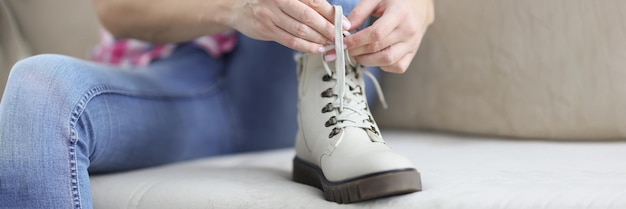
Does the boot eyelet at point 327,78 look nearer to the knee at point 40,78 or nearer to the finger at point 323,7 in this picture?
the finger at point 323,7

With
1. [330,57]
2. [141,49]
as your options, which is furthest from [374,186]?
[141,49]

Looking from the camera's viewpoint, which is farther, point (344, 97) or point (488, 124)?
point (488, 124)

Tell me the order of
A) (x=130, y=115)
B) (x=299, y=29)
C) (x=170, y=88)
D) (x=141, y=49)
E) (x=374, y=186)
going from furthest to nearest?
1. (x=141, y=49)
2. (x=170, y=88)
3. (x=130, y=115)
4. (x=299, y=29)
5. (x=374, y=186)

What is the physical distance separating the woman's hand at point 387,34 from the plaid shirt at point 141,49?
1.20 ft

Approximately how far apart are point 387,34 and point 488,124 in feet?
1.10

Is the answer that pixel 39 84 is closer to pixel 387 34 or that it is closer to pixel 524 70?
pixel 387 34

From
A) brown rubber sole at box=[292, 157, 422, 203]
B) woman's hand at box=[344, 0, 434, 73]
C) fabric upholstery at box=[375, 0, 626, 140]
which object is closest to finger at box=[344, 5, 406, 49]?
woman's hand at box=[344, 0, 434, 73]

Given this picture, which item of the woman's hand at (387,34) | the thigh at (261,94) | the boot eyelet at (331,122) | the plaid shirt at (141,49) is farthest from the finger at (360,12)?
the plaid shirt at (141,49)

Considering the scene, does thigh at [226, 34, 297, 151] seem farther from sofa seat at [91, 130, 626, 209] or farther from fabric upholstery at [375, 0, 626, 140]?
fabric upholstery at [375, 0, 626, 140]

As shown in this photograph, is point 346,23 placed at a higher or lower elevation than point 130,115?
higher

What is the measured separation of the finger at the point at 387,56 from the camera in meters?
0.83

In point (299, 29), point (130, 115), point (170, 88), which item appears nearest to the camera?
point (299, 29)

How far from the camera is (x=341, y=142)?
77 cm

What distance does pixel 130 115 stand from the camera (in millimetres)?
962
